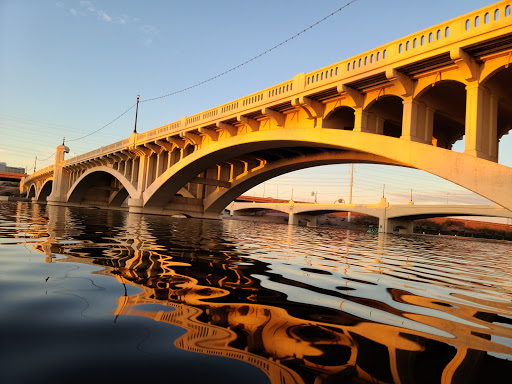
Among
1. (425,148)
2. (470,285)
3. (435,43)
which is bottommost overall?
(470,285)

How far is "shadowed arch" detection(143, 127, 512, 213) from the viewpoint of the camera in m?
9.79

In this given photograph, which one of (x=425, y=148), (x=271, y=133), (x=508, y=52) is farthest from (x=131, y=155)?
(x=508, y=52)

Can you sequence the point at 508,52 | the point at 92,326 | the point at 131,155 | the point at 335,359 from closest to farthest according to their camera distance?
the point at 335,359
the point at 92,326
the point at 508,52
the point at 131,155

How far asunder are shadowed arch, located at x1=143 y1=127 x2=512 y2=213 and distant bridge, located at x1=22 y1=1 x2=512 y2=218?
0.03 m

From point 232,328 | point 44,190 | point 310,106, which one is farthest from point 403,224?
point 44,190

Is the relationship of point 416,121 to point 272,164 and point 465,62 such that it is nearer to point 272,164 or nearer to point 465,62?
point 465,62

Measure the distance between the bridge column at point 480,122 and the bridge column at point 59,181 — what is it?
55.7m

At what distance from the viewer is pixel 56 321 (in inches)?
96.2

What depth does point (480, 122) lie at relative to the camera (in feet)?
35.8

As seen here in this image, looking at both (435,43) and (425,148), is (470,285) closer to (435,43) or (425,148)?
→ (425,148)

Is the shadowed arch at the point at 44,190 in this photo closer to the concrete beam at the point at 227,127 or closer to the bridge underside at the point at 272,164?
the bridge underside at the point at 272,164

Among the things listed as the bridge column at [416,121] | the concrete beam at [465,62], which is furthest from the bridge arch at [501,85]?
the bridge column at [416,121]

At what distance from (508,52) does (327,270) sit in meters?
9.69

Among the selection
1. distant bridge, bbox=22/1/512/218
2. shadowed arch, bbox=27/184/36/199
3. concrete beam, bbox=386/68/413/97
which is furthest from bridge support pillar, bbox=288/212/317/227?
shadowed arch, bbox=27/184/36/199
